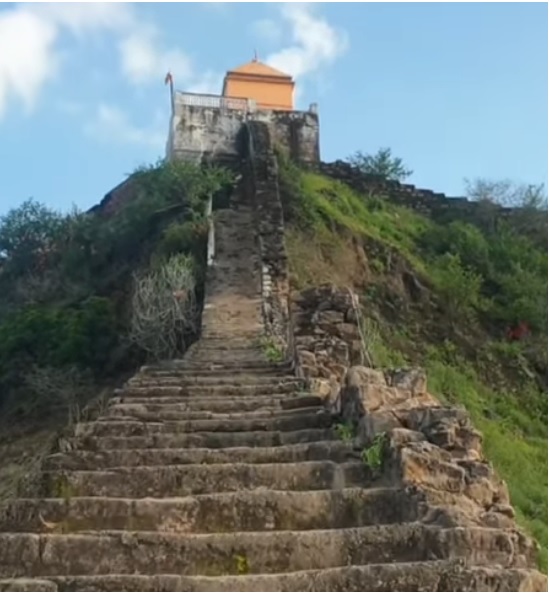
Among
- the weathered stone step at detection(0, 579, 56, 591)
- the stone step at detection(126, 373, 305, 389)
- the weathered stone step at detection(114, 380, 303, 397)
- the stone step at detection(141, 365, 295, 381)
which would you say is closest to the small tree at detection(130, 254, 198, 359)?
the stone step at detection(141, 365, 295, 381)

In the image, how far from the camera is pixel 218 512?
590cm

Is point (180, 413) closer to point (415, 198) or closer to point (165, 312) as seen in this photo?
point (165, 312)

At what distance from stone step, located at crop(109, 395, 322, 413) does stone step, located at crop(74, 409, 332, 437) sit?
20.3 inches

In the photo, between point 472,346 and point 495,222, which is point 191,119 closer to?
point 495,222

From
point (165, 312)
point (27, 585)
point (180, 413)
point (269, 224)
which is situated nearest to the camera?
point (27, 585)

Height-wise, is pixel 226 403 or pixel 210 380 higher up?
pixel 210 380

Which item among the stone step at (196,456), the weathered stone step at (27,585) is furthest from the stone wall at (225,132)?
the weathered stone step at (27,585)

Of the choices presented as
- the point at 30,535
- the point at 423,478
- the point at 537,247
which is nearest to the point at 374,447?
the point at 423,478

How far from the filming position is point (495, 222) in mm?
25438

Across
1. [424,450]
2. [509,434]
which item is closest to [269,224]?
[509,434]

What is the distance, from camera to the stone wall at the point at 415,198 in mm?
25938

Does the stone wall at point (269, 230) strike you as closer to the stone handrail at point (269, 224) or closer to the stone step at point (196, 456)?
the stone handrail at point (269, 224)

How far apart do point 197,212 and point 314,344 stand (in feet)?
31.9

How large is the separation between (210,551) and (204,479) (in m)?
1.14
